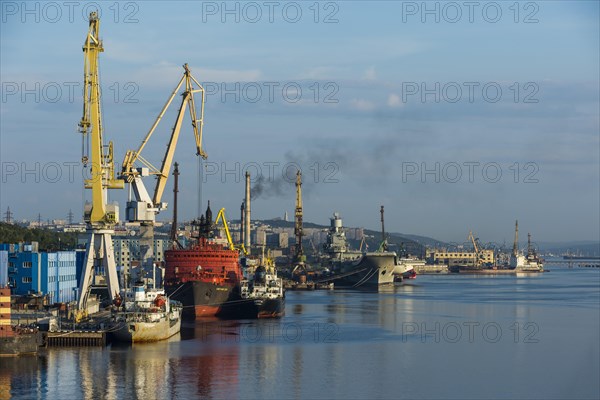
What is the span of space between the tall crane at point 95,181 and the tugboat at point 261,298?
43.5 ft

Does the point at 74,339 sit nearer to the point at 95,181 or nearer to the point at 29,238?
the point at 95,181

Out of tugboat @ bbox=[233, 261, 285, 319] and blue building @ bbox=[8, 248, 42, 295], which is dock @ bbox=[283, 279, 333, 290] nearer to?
tugboat @ bbox=[233, 261, 285, 319]

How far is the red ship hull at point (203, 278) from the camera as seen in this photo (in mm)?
66125

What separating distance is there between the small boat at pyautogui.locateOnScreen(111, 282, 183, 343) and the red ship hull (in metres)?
12.4

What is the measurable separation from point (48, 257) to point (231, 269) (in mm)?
13377

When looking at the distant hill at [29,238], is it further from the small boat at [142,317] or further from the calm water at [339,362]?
the small boat at [142,317]

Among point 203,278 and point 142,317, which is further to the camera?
point 203,278

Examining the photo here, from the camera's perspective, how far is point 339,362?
44188mm

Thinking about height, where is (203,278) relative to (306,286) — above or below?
above

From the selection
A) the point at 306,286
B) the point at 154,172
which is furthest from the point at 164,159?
the point at 306,286

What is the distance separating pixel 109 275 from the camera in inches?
2222

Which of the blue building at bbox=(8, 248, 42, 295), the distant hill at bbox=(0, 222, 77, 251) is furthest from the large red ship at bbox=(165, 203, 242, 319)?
the distant hill at bbox=(0, 222, 77, 251)

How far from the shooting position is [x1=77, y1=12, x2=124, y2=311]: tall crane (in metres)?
54.7

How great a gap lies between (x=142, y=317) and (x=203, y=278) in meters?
19.7
